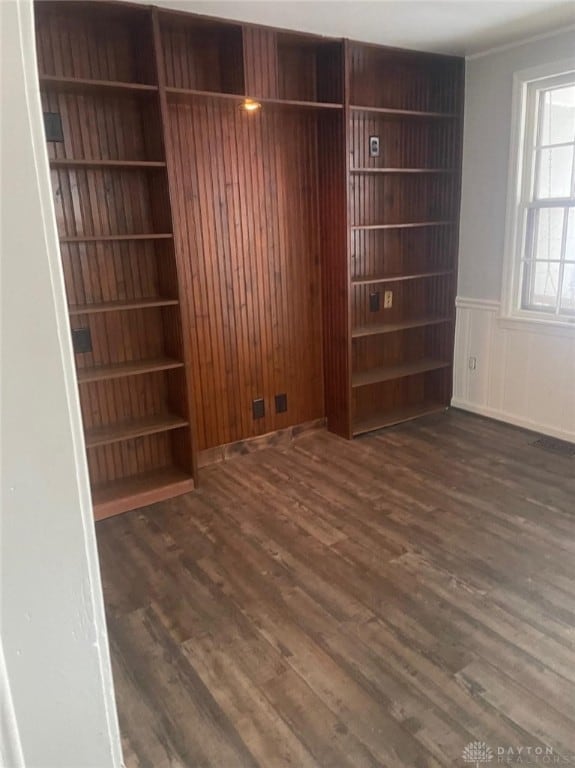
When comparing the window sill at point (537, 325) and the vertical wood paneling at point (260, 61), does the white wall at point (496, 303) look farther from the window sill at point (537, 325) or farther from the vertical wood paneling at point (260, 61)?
the vertical wood paneling at point (260, 61)

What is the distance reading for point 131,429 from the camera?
3193mm

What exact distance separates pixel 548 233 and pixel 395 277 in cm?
106

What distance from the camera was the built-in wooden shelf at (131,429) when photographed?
307 centimetres

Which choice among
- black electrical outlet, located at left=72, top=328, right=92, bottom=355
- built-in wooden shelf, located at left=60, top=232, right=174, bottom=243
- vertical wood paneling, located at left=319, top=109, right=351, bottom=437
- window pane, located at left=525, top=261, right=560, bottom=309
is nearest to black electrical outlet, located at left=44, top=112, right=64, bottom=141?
built-in wooden shelf, located at left=60, top=232, right=174, bottom=243

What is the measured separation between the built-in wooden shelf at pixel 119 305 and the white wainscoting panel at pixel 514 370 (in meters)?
2.41

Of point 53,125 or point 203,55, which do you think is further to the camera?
point 203,55

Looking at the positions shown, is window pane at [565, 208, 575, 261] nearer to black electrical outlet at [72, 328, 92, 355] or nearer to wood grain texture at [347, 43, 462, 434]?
wood grain texture at [347, 43, 462, 434]

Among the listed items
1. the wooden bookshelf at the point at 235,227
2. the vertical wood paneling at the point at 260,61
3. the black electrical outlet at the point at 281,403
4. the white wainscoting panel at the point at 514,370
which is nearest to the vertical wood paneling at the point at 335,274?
the wooden bookshelf at the point at 235,227

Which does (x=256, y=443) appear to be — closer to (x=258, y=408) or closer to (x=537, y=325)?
(x=258, y=408)

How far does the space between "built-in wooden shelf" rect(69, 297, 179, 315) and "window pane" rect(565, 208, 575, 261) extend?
2.57m

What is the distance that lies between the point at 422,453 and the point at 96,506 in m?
2.11

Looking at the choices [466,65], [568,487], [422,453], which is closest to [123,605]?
[422,453]

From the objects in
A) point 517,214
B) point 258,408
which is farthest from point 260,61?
point 258,408

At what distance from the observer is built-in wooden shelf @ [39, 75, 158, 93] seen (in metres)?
2.59
